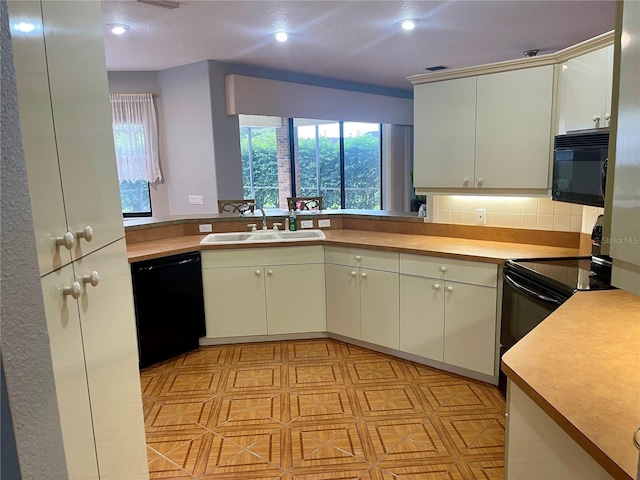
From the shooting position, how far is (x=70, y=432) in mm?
1096

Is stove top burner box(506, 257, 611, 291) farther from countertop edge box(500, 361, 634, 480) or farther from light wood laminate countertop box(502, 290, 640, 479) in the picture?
countertop edge box(500, 361, 634, 480)

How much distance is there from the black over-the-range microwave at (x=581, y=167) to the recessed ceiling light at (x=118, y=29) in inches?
135

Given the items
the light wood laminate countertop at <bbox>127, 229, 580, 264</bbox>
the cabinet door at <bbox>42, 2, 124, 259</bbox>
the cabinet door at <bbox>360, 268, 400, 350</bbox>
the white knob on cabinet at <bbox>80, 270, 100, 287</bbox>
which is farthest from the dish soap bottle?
the white knob on cabinet at <bbox>80, 270, 100, 287</bbox>

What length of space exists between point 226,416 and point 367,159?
20.3 ft

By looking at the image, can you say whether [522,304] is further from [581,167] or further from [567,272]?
[581,167]

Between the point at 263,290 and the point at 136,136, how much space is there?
323 centimetres

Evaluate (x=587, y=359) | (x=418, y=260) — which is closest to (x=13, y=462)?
(x=587, y=359)

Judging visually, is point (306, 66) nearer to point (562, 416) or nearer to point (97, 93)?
point (97, 93)

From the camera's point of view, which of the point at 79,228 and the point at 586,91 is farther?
the point at 586,91

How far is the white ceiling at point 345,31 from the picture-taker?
3.38 m

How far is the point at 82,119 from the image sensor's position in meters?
1.25

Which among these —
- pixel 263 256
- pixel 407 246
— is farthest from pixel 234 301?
pixel 407 246

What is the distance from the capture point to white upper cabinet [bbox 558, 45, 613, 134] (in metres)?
2.34

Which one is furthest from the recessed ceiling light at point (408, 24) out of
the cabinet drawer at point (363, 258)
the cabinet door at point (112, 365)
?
the cabinet door at point (112, 365)
